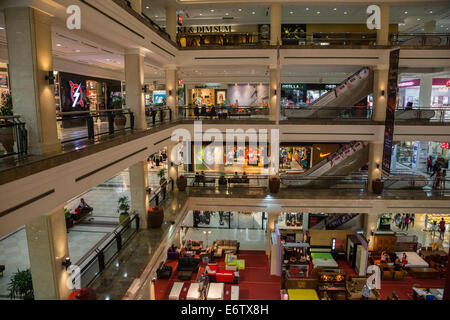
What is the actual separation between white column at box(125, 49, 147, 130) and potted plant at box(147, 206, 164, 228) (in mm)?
2900

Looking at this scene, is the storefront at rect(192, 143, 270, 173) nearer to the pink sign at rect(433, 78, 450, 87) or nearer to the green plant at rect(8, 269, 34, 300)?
the pink sign at rect(433, 78, 450, 87)

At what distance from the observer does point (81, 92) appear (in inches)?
586

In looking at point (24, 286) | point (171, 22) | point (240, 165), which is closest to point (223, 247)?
point (240, 165)

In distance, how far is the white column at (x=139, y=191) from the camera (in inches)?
428

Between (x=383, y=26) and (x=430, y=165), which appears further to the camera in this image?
(x=430, y=165)

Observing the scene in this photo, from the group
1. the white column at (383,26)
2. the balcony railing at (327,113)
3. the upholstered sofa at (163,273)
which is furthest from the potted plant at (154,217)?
the white column at (383,26)

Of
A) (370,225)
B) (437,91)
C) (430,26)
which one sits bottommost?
(370,225)

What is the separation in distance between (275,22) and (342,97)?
5.32 m

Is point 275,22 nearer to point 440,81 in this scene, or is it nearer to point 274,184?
point 274,184

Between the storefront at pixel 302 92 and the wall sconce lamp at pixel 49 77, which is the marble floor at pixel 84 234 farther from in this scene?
the storefront at pixel 302 92

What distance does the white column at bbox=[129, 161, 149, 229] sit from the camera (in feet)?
35.7

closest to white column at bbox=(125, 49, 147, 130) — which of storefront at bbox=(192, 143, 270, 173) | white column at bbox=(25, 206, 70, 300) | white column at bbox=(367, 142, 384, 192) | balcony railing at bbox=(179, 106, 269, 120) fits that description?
white column at bbox=(25, 206, 70, 300)

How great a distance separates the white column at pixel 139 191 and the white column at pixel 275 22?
9.01 metres
